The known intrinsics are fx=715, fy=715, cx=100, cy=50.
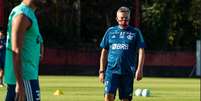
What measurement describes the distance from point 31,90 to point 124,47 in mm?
4820

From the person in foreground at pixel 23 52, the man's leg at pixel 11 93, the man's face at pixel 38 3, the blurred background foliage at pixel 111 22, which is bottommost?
the blurred background foliage at pixel 111 22

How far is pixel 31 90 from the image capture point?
844 centimetres

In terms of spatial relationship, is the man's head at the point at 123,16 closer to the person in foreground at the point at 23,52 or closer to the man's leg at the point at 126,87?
the man's leg at the point at 126,87

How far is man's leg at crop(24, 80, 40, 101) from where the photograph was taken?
8344 millimetres

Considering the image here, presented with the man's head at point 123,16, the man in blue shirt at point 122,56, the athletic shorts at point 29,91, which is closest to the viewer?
the athletic shorts at point 29,91

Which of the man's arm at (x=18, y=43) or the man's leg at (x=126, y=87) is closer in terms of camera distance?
the man's arm at (x=18, y=43)

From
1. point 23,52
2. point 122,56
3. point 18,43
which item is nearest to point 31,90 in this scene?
point 23,52

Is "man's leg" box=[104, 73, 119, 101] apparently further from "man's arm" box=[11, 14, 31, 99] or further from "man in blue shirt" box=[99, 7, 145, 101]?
"man's arm" box=[11, 14, 31, 99]

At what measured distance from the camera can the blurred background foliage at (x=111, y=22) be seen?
168 ft

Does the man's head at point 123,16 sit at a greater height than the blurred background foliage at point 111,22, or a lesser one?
greater

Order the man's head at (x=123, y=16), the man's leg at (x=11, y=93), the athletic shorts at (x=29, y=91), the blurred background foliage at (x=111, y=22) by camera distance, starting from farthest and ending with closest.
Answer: the blurred background foliage at (x=111, y=22)
the man's head at (x=123, y=16)
the man's leg at (x=11, y=93)
the athletic shorts at (x=29, y=91)

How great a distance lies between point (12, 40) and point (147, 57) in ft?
132

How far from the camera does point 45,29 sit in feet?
168

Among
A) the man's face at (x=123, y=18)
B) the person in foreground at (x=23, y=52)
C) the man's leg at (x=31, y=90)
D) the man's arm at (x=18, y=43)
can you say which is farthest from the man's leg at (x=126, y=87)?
the man's arm at (x=18, y=43)
